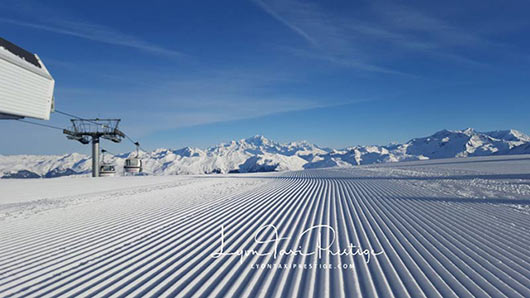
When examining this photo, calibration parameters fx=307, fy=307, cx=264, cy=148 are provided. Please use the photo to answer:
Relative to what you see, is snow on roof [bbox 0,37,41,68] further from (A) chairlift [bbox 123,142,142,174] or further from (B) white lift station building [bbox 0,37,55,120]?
(A) chairlift [bbox 123,142,142,174]

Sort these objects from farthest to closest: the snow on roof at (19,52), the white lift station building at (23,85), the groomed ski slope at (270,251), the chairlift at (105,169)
→ the chairlift at (105,169)
the snow on roof at (19,52)
the white lift station building at (23,85)
the groomed ski slope at (270,251)

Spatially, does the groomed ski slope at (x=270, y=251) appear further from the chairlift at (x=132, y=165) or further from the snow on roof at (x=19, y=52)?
the chairlift at (x=132, y=165)

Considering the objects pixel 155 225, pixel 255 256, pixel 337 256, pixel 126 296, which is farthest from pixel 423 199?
pixel 126 296

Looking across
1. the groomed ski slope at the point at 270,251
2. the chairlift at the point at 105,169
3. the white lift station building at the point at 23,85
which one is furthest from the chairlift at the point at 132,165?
the groomed ski slope at the point at 270,251

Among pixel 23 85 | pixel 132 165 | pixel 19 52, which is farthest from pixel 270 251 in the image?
pixel 132 165

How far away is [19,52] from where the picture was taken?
16031 mm

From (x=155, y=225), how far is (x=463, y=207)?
29.2 feet

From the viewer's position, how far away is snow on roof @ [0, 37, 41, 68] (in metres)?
15.0

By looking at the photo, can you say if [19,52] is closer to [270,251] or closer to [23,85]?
[23,85]

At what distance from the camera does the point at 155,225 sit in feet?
24.7

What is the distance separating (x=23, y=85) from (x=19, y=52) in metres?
1.89

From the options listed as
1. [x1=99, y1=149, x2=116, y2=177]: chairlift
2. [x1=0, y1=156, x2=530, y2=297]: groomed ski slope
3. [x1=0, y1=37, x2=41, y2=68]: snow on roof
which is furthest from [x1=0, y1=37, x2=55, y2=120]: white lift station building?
[x1=99, y1=149, x2=116, y2=177]: chairlift

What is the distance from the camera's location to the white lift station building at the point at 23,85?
47.8ft

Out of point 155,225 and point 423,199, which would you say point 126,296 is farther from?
point 423,199
